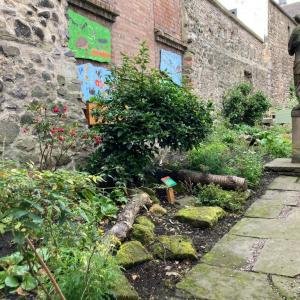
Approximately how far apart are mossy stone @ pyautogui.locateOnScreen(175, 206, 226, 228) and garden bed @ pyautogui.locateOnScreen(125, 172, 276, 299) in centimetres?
5

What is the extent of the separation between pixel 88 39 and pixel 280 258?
4.51m

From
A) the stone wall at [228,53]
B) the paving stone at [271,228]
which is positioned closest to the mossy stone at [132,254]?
the paving stone at [271,228]

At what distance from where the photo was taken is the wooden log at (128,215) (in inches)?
122

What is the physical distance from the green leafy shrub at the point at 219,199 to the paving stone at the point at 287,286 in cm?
173

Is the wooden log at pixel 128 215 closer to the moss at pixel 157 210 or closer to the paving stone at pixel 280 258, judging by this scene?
the moss at pixel 157 210

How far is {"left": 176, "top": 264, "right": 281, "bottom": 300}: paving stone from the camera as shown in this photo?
2.32 meters

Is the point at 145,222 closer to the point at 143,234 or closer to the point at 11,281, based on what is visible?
the point at 143,234

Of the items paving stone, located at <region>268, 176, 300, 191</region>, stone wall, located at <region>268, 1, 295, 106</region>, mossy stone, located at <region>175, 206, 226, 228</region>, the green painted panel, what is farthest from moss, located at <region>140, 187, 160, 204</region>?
stone wall, located at <region>268, 1, 295, 106</region>

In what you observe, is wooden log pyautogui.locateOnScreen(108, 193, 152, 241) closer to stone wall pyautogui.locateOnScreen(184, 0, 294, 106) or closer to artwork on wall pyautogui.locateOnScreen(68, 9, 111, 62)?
artwork on wall pyautogui.locateOnScreen(68, 9, 111, 62)

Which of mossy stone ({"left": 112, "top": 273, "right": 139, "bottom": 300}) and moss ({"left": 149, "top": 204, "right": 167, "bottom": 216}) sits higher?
moss ({"left": 149, "top": 204, "right": 167, "bottom": 216})

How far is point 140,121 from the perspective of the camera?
4477 millimetres

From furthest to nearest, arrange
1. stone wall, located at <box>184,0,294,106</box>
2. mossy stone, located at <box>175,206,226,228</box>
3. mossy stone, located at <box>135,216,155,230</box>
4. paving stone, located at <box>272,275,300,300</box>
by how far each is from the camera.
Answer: stone wall, located at <box>184,0,294,106</box> < mossy stone, located at <box>175,206,226,228</box> < mossy stone, located at <box>135,216,155,230</box> < paving stone, located at <box>272,275,300,300</box>

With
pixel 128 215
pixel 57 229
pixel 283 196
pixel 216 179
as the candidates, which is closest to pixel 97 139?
pixel 128 215

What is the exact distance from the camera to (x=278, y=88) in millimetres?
17312
